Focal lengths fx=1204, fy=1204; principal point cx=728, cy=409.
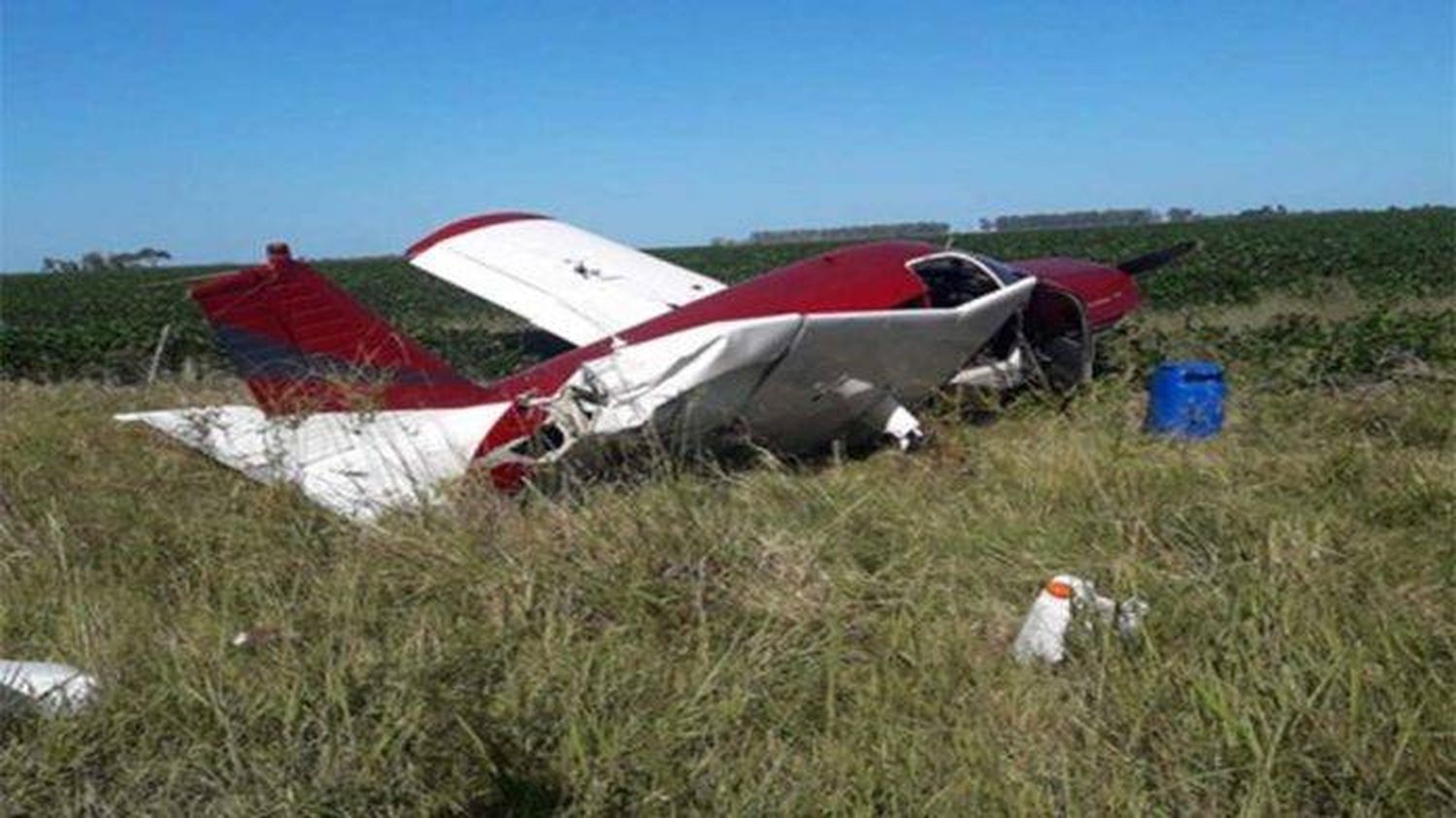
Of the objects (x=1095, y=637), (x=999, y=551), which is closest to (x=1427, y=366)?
(x=999, y=551)

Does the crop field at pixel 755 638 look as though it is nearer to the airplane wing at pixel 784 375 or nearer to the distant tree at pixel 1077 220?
the airplane wing at pixel 784 375

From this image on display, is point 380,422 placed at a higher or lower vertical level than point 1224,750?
higher

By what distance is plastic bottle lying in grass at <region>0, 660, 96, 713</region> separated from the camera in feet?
8.82

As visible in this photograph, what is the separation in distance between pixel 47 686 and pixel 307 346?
245 centimetres

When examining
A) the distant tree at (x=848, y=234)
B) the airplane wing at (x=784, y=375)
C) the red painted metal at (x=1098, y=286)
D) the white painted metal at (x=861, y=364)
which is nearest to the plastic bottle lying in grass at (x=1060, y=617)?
the airplane wing at (x=784, y=375)

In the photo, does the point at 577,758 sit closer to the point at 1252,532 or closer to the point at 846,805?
the point at 846,805

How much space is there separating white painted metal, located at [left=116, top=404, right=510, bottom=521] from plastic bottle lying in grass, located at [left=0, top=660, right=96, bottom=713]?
166 cm

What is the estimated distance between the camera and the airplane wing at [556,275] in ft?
32.9

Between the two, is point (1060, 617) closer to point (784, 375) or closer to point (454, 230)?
point (784, 375)

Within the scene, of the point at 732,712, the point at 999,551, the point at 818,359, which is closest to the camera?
the point at 732,712

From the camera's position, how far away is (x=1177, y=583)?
11.7ft

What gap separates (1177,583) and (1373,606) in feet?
1.69

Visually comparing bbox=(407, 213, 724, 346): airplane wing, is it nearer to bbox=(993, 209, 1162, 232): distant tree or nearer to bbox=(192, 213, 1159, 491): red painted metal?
bbox=(192, 213, 1159, 491): red painted metal

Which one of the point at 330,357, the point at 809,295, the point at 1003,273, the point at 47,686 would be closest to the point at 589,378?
the point at 330,357
